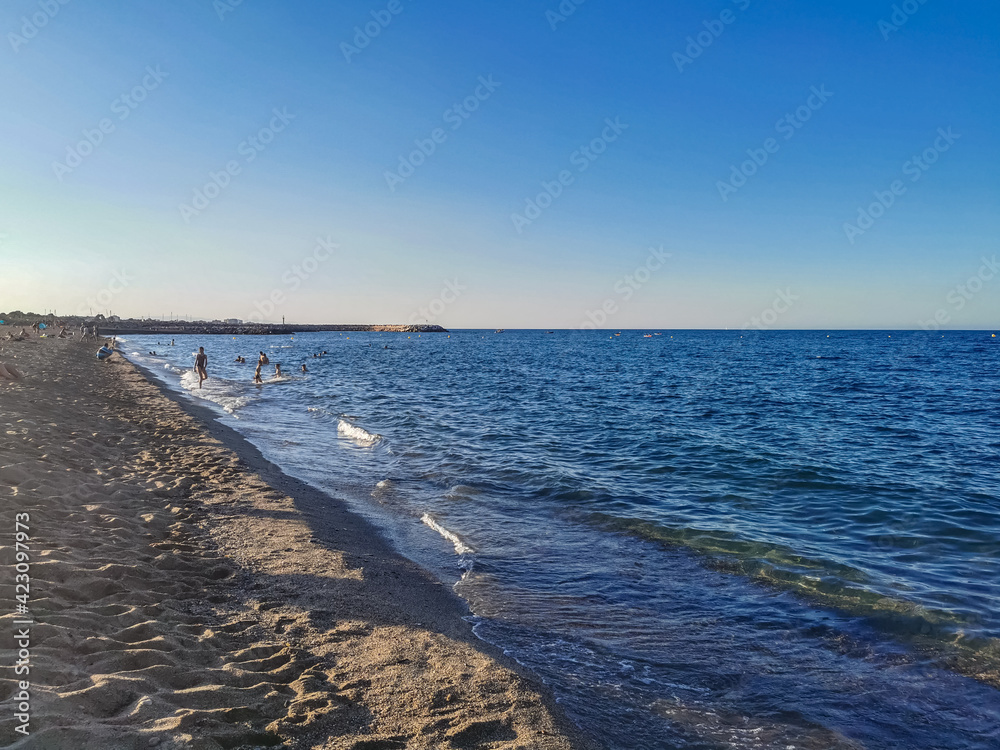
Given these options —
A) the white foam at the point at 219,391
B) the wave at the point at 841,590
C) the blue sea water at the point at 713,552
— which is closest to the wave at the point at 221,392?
the white foam at the point at 219,391

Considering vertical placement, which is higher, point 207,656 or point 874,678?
point 207,656

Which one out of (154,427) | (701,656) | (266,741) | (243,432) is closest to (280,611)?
(266,741)

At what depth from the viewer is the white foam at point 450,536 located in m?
9.48

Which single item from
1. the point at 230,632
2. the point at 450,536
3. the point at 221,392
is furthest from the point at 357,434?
the point at 221,392

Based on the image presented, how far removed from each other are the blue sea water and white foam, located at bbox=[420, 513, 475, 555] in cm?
5

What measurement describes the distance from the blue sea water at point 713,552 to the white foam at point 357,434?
15cm

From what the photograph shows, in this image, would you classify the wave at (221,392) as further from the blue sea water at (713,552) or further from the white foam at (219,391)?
the blue sea water at (713,552)

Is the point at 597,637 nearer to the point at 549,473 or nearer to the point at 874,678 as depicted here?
the point at 874,678

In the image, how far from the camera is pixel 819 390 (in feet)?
115

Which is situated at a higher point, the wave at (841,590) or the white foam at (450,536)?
the wave at (841,590)

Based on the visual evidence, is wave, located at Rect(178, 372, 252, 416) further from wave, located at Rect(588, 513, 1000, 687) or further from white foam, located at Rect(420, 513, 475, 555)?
wave, located at Rect(588, 513, 1000, 687)

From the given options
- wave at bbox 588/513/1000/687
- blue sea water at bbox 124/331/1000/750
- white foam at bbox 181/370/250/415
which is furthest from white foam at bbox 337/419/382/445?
wave at bbox 588/513/1000/687

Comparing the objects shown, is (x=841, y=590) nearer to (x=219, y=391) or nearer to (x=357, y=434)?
(x=357, y=434)

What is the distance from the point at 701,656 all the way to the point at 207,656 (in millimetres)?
5244
